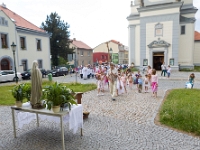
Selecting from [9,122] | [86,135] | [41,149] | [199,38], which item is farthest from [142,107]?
[199,38]

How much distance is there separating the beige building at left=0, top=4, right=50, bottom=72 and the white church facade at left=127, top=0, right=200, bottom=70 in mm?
16473

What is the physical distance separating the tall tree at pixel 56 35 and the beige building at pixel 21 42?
26.2ft

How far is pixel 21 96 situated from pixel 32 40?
24.7 m

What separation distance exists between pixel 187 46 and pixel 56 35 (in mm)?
25749

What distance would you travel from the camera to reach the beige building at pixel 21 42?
2302 cm

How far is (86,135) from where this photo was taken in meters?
4.79

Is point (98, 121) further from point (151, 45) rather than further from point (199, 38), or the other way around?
point (199, 38)

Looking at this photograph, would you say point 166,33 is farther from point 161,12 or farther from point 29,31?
point 29,31

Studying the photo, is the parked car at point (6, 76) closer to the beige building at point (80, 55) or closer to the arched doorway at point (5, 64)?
the arched doorway at point (5, 64)

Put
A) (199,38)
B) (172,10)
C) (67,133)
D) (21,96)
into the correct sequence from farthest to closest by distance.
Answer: (199,38) → (172,10) → (67,133) → (21,96)

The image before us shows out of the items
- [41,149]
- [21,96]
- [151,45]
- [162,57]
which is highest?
[151,45]

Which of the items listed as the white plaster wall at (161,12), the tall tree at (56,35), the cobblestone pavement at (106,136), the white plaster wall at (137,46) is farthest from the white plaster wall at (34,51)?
the cobblestone pavement at (106,136)

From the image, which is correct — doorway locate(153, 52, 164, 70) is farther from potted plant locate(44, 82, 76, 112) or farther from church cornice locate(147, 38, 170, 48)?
potted plant locate(44, 82, 76, 112)

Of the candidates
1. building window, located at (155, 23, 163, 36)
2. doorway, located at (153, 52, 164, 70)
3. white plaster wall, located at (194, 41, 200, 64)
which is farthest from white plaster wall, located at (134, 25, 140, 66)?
white plaster wall, located at (194, 41, 200, 64)
